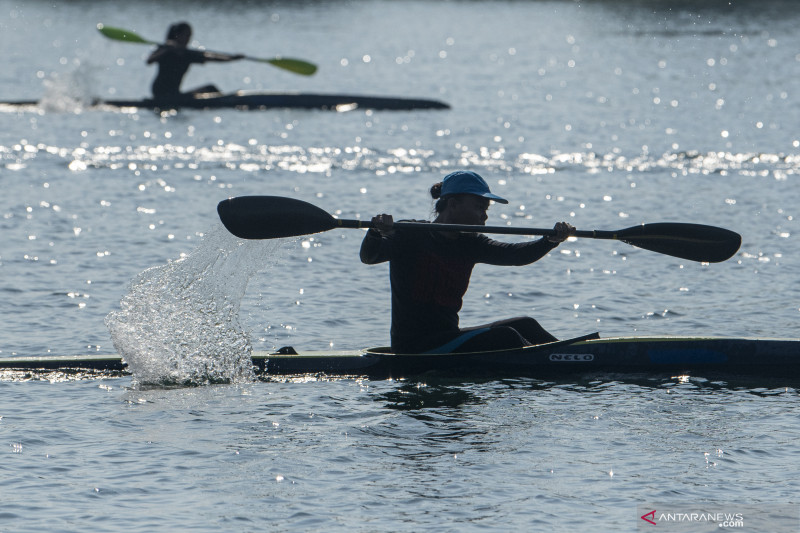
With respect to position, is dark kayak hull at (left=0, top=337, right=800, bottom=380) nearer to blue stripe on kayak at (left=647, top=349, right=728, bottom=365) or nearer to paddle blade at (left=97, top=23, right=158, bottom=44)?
blue stripe on kayak at (left=647, top=349, right=728, bottom=365)

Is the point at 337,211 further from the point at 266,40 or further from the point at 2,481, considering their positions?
the point at 266,40

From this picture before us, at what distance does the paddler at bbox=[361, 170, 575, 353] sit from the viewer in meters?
8.73

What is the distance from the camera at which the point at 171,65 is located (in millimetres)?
24609

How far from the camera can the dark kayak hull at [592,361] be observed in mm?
9164

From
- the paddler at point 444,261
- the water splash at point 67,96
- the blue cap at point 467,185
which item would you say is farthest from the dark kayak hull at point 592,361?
the water splash at point 67,96

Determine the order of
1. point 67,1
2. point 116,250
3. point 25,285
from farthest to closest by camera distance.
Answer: point 67,1 → point 116,250 → point 25,285

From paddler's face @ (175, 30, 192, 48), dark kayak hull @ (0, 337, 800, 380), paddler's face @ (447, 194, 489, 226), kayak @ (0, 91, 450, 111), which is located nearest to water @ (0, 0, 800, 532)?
dark kayak hull @ (0, 337, 800, 380)

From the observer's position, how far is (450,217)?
8.84 meters

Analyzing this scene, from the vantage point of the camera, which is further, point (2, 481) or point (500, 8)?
point (500, 8)

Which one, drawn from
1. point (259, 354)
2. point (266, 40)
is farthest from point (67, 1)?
point (259, 354)

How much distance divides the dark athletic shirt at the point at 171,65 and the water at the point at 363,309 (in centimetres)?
63

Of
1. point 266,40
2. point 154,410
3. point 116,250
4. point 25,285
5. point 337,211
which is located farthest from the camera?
point 266,40

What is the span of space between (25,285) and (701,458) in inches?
291

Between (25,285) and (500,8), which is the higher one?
(500,8)
